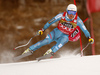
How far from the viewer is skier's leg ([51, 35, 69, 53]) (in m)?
1.24

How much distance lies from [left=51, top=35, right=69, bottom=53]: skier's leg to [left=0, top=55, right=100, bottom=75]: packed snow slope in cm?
11

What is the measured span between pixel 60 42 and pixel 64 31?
123mm

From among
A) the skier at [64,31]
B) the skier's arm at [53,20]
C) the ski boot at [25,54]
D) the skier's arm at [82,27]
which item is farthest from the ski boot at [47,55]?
the skier's arm at [82,27]

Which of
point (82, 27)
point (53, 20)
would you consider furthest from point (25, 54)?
point (82, 27)

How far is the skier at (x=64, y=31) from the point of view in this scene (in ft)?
4.06

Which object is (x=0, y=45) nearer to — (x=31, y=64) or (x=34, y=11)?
(x=31, y=64)

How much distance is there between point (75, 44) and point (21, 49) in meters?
0.58

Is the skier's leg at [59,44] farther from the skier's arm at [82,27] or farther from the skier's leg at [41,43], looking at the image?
the skier's arm at [82,27]

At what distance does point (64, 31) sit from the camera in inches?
49.8

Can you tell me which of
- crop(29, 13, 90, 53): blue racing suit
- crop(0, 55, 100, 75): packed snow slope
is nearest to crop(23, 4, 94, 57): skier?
crop(29, 13, 90, 53): blue racing suit

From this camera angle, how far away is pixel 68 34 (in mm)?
1274

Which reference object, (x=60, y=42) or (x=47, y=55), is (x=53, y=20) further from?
(x=47, y=55)

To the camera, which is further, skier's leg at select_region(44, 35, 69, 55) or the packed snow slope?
skier's leg at select_region(44, 35, 69, 55)

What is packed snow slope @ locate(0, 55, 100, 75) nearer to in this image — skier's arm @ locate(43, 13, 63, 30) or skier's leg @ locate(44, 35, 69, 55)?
skier's leg @ locate(44, 35, 69, 55)
